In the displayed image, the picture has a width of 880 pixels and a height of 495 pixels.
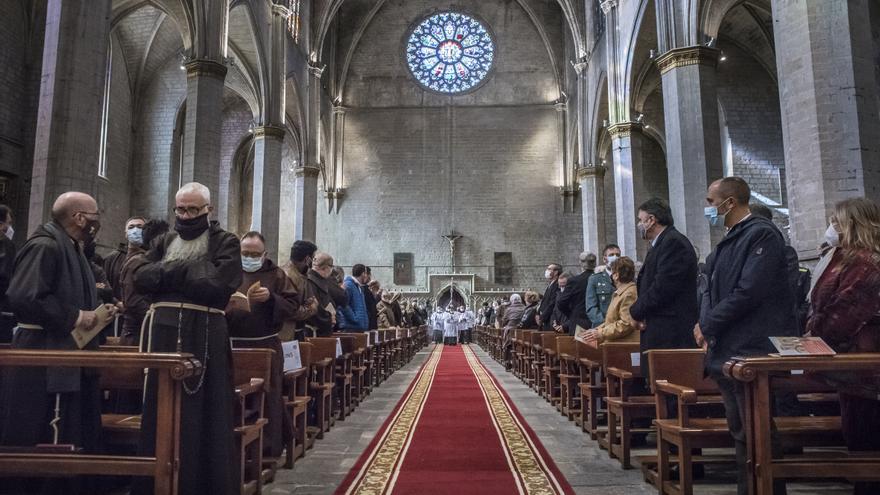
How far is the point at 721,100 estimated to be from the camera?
1789cm

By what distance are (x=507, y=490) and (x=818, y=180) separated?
16.9 feet

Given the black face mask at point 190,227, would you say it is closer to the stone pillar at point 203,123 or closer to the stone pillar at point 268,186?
the stone pillar at point 203,123

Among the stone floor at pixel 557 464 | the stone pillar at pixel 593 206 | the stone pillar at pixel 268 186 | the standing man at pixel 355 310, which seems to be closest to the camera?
the stone floor at pixel 557 464

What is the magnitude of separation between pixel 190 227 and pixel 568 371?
4.14m

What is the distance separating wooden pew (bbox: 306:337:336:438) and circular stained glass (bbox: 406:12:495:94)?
21821 mm

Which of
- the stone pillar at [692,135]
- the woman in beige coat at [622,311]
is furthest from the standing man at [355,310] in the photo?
the stone pillar at [692,135]

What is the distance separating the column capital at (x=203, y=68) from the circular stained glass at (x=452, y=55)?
14823mm

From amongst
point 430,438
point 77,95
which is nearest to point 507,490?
point 430,438

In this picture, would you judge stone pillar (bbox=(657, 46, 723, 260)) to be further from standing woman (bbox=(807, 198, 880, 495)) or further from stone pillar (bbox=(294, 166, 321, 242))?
stone pillar (bbox=(294, 166, 321, 242))

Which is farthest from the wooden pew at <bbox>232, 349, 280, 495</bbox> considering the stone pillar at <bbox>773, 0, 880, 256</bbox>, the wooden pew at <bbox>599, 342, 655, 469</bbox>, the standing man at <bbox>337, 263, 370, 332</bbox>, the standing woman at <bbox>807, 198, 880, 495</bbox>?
the stone pillar at <bbox>773, 0, 880, 256</bbox>

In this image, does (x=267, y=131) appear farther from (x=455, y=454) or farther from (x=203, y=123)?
(x=455, y=454)

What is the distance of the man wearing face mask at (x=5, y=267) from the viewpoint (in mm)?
3523

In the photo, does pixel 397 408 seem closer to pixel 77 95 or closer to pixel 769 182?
pixel 77 95

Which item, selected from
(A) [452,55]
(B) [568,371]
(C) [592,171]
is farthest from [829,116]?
(A) [452,55]
